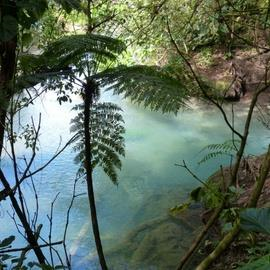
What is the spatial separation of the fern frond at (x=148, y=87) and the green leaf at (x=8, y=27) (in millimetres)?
559

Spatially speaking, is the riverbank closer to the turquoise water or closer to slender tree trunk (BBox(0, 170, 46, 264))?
the turquoise water

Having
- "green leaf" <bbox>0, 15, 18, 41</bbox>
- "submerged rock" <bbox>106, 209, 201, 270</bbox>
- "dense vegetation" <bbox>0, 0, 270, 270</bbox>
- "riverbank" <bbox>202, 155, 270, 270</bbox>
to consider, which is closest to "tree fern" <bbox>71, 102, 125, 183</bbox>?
"dense vegetation" <bbox>0, 0, 270, 270</bbox>

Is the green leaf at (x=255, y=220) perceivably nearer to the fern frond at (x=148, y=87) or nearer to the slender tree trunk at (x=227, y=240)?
the slender tree trunk at (x=227, y=240)

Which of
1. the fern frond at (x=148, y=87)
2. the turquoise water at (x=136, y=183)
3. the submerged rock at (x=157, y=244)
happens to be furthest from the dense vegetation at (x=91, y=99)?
the submerged rock at (x=157, y=244)

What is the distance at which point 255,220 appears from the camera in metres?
0.86

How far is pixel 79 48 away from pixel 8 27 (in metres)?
0.65

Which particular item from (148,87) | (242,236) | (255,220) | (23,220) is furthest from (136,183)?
(255,220)

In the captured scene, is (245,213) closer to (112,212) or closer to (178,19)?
(112,212)

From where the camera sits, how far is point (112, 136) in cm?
185

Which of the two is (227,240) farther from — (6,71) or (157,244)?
(157,244)

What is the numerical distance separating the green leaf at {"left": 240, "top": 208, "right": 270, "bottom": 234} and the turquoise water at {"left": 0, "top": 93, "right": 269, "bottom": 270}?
1793 millimetres

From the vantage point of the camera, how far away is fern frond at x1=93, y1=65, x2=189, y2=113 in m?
1.45

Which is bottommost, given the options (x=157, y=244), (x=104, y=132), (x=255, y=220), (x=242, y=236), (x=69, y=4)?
(x=157, y=244)

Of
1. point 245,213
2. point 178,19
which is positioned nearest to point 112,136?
point 245,213
